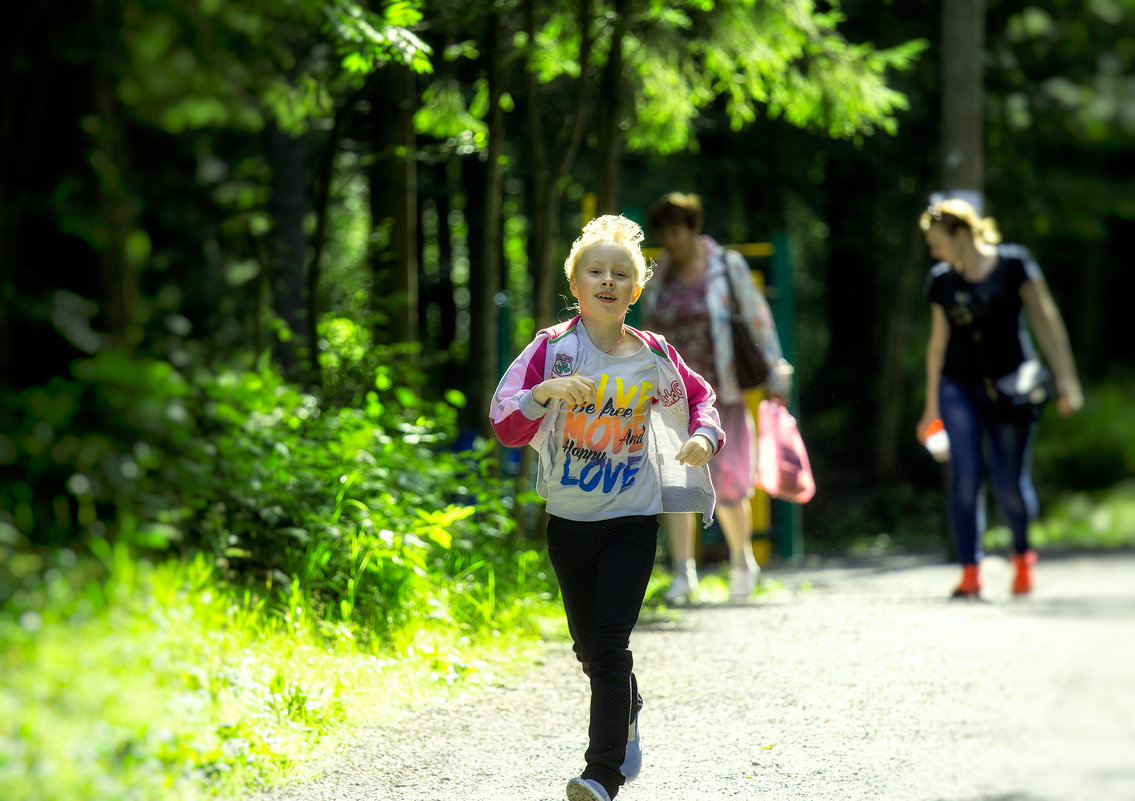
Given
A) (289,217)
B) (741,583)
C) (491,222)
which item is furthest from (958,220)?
(289,217)

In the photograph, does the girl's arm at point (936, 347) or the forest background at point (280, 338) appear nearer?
the forest background at point (280, 338)

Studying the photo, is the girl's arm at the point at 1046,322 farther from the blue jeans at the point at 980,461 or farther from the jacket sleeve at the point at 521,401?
the jacket sleeve at the point at 521,401

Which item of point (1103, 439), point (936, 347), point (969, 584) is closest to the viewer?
point (1103, 439)

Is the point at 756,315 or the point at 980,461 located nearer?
the point at 980,461

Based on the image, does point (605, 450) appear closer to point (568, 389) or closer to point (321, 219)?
point (568, 389)

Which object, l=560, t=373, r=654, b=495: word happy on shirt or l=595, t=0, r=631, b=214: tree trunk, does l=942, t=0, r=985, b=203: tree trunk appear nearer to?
l=595, t=0, r=631, b=214: tree trunk

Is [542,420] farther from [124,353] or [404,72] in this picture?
[404,72]

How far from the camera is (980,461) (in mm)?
7070

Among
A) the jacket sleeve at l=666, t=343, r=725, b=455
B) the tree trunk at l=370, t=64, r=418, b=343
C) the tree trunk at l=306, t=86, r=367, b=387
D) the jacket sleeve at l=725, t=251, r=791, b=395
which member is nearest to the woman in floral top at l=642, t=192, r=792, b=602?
the jacket sleeve at l=725, t=251, r=791, b=395

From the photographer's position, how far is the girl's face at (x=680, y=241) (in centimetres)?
776

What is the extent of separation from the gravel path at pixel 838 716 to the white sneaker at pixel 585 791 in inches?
12.0

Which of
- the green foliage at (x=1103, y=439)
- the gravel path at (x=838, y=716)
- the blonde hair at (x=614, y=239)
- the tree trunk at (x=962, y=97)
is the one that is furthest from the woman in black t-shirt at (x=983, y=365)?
the green foliage at (x=1103, y=439)

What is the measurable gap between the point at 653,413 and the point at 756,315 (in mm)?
3618

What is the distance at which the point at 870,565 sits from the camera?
40.9 feet
